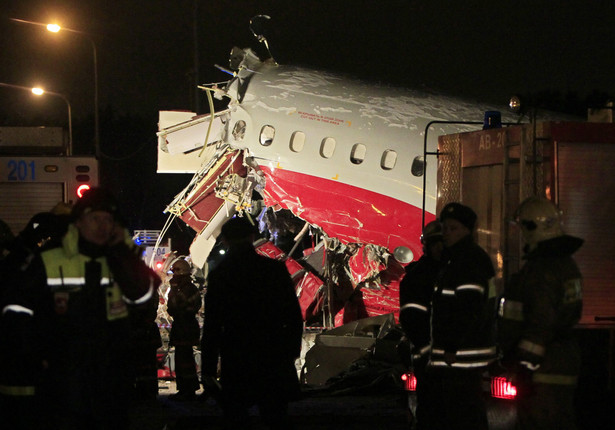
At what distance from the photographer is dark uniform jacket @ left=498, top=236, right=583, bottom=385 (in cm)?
535

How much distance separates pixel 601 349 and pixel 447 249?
2.01 metres

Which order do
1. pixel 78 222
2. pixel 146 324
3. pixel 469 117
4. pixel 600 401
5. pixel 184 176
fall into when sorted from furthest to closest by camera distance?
1. pixel 184 176
2. pixel 469 117
3. pixel 146 324
4. pixel 600 401
5. pixel 78 222

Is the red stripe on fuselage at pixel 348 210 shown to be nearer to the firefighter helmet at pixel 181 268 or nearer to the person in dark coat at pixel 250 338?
the firefighter helmet at pixel 181 268

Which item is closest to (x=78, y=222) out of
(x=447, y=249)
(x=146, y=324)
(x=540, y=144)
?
(x=447, y=249)

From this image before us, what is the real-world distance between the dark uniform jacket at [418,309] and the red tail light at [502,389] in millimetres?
987

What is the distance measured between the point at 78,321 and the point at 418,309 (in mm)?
2444

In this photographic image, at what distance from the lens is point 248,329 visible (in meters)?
5.96

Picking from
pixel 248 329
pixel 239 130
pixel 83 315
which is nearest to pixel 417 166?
pixel 239 130

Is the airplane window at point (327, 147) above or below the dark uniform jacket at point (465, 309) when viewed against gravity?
above

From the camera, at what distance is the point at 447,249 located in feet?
20.5

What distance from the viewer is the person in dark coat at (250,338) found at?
595 cm

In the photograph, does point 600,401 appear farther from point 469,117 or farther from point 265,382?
point 469,117

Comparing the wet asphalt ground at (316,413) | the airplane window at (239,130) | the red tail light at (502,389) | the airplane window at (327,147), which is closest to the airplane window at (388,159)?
the airplane window at (327,147)

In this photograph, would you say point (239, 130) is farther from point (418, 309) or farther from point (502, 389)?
point (418, 309)
